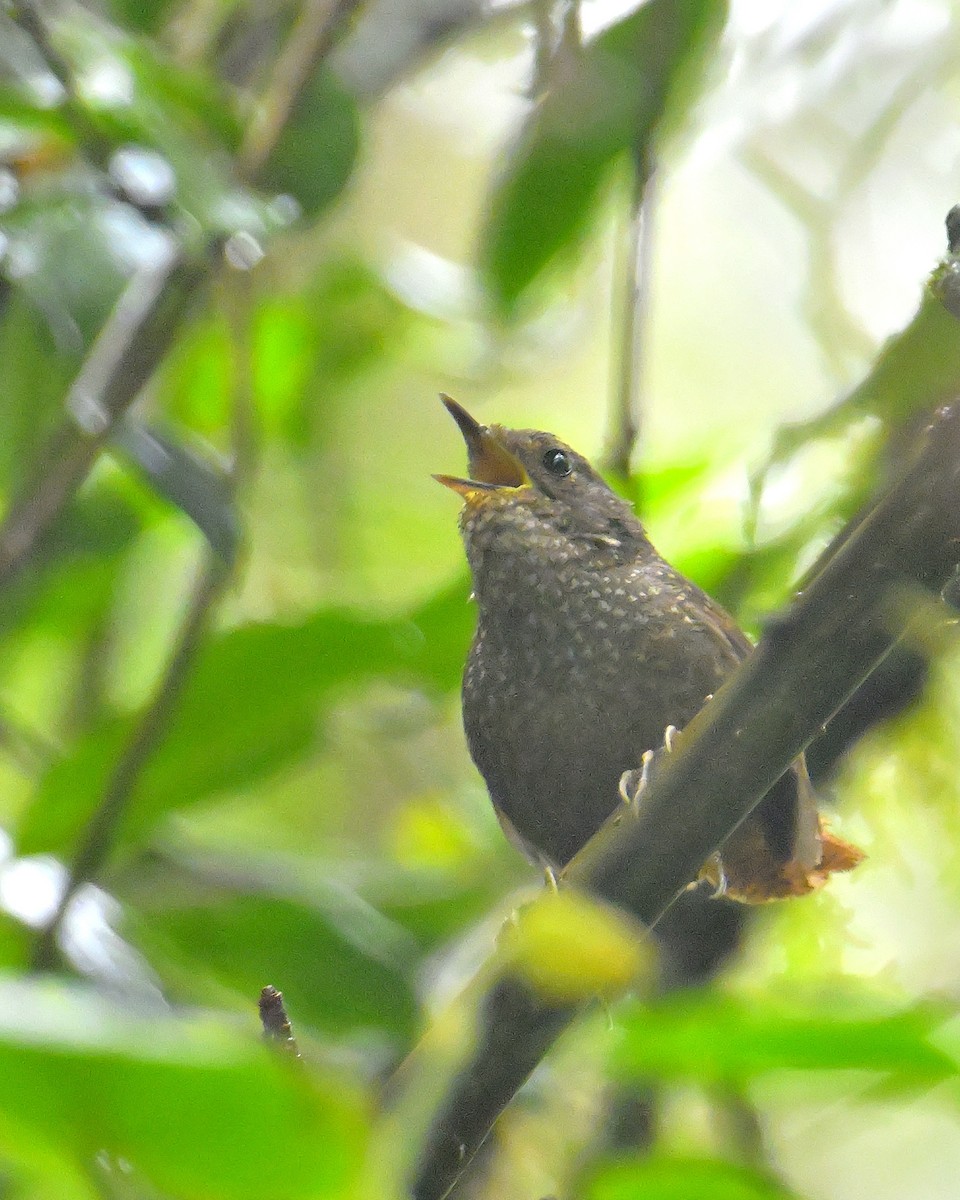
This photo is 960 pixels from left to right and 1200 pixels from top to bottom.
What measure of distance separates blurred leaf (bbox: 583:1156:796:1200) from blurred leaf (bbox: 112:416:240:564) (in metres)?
1.66

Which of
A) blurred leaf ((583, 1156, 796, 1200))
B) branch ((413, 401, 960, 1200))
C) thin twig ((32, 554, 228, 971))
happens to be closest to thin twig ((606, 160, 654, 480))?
thin twig ((32, 554, 228, 971))

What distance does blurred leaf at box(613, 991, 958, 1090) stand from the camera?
0.70 meters

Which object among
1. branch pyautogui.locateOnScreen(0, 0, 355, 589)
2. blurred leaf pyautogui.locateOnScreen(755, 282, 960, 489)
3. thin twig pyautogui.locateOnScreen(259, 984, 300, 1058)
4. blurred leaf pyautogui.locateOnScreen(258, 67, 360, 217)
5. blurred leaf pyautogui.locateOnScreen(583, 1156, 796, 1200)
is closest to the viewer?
blurred leaf pyautogui.locateOnScreen(583, 1156, 796, 1200)

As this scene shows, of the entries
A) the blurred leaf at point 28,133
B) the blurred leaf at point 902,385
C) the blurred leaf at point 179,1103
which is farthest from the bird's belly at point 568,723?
the blurred leaf at point 179,1103

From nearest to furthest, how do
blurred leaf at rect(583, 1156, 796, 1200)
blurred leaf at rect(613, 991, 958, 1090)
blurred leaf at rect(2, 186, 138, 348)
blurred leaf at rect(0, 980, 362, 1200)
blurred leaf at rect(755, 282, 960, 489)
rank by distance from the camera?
blurred leaf at rect(0, 980, 362, 1200), blurred leaf at rect(613, 991, 958, 1090), blurred leaf at rect(583, 1156, 796, 1200), blurred leaf at rect(755, 282, 960, 489), blurred leaf at rect(2, 186, 138, 348)

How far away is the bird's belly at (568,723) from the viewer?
8.55ft

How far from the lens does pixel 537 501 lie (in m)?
3.07

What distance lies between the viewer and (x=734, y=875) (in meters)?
2.56

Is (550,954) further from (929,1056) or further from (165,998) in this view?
(165,998)

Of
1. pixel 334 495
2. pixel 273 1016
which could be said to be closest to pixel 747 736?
pixel 273 1016

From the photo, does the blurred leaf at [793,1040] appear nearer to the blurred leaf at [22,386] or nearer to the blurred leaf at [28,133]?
the blurred leaf at [28,133]

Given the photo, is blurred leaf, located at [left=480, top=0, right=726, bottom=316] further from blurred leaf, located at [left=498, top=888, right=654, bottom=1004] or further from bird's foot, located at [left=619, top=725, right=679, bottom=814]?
blurred leaf, located at [left=498, top=888, right=654, bottom=1004]

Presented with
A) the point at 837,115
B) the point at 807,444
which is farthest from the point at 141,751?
the point at 837,115

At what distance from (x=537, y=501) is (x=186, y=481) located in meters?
0.86
